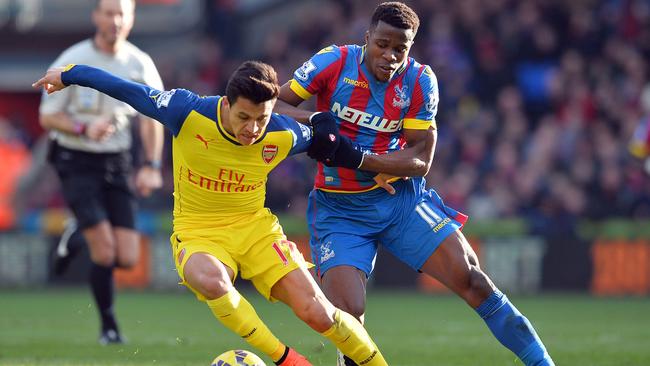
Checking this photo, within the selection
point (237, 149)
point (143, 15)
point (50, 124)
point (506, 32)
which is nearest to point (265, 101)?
point (237, 149)

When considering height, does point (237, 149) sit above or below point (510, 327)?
above

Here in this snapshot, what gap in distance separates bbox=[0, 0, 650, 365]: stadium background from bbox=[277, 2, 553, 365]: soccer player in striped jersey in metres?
6.87

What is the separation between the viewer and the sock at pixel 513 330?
7.45 meters

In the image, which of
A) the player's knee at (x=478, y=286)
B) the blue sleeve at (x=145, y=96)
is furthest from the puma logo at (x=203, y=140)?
the player's knee at (x=478, y=286)

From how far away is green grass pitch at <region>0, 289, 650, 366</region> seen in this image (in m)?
9.23

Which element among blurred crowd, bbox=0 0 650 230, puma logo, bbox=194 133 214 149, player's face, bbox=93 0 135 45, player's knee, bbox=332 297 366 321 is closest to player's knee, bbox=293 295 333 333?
player's knee, bbox=332 297 366 321

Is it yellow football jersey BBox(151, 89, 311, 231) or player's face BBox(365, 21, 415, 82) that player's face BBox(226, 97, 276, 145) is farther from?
player's face BBox(365, 21, 415, 82)

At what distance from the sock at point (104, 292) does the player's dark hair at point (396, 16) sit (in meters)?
3.74

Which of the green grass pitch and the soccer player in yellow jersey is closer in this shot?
the soccer player in yellow jersey

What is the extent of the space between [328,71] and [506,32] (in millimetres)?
12675

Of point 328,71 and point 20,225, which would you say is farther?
point 20,225

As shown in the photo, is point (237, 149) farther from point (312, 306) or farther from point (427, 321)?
point (427, 321)

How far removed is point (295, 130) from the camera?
24.1ft

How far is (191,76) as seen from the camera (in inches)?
816
